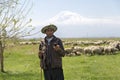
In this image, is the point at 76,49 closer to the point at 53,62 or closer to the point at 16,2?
the point at 16,2

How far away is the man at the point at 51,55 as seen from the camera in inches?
399

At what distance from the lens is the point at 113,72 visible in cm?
1920

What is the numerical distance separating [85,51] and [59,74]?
2343 cm

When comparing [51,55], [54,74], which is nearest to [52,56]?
[51,55]

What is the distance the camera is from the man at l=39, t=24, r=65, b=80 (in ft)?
33.3

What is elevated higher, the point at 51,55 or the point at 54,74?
the point at 51,55

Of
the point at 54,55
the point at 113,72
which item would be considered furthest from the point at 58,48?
the point at 113,72

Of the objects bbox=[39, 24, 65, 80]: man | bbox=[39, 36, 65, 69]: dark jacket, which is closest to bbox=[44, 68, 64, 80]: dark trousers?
bbox=[39, 24, 65, 80]: man

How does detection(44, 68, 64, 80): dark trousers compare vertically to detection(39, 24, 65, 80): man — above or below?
below

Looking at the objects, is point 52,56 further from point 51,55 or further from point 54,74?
point 54,74

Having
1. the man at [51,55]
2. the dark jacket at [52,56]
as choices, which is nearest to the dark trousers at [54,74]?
the man at [51,55]

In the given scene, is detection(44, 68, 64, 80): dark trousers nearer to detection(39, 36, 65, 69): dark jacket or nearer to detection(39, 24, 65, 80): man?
detection(39, 24, 65, 80): man

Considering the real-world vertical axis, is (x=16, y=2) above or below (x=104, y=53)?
above

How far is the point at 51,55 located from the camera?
10.2m
